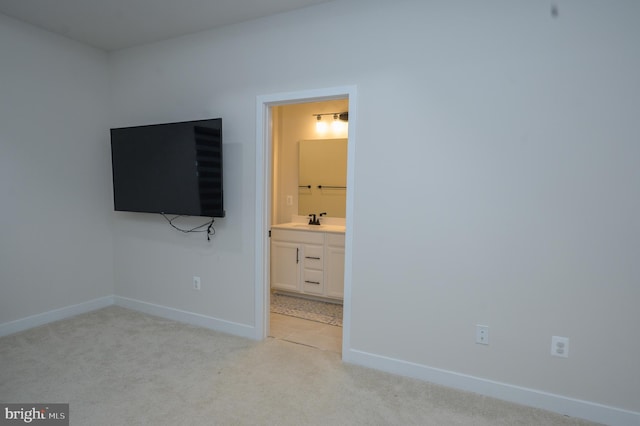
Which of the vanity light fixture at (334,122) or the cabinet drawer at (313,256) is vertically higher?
the vanity light fixture at (334,122)

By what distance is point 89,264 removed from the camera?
3467 millimetres

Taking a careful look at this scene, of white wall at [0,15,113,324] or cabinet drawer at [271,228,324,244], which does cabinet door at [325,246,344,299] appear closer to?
cabinet drawer at [271,228,324,244]

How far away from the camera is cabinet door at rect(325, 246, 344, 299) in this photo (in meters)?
3.69

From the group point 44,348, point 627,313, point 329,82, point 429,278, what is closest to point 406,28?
point 329,82

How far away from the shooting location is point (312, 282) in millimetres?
3861

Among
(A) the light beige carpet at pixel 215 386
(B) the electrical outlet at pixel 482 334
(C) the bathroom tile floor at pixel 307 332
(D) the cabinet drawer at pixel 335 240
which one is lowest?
(C) the bathroom tile floor at pixel 307 332

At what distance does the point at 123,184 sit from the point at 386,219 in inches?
101

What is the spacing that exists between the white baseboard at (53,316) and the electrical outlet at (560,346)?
13.0 ft

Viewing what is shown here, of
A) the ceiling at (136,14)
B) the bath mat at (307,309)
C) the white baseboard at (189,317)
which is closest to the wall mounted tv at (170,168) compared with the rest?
the ceiling at (136,14)

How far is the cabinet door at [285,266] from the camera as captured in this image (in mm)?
3943

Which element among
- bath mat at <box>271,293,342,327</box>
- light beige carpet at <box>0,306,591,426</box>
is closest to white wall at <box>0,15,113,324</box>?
light beige carpet at <box>0,306,591,426</box>

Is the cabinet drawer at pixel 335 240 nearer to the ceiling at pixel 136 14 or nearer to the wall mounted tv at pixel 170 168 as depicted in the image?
the wall mounted tv at pixel 170 168

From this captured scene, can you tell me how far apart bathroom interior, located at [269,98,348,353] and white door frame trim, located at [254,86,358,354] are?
1.57 ft

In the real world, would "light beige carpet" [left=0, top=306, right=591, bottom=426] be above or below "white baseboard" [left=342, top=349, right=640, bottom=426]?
below
